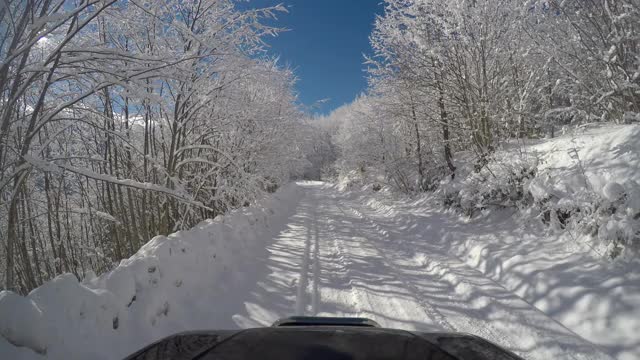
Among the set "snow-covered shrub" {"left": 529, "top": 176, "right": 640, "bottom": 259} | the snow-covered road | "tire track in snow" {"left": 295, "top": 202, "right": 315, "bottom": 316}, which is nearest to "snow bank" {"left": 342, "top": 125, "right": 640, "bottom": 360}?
"snow-covered shrub" {"left": 529, "top": 176, "right": 640, "bottom": 259}

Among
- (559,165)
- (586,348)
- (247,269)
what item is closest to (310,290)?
(247,269)

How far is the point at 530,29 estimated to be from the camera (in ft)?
27.4

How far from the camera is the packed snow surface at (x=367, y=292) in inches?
99.9

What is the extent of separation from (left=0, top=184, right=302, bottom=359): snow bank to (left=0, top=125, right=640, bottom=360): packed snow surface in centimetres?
1

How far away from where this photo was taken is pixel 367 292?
14.8 ft

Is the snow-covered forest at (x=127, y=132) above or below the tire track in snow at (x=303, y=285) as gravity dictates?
above

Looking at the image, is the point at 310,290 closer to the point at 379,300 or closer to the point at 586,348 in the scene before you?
the point at 379,300

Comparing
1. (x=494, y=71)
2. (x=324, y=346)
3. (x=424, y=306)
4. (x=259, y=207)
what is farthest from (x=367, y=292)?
(x=494, y=71)

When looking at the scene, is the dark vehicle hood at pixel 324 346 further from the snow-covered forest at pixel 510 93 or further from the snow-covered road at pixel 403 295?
the snow-covered forest at pixel 510 93

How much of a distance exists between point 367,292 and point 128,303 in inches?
115

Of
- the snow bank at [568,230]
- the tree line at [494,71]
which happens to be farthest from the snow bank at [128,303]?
the tree line at [494,71]

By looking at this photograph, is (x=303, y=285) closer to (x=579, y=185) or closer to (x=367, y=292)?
(x=367, y=292)

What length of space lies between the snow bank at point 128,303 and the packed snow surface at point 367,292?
1cm

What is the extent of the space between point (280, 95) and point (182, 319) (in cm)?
1399
